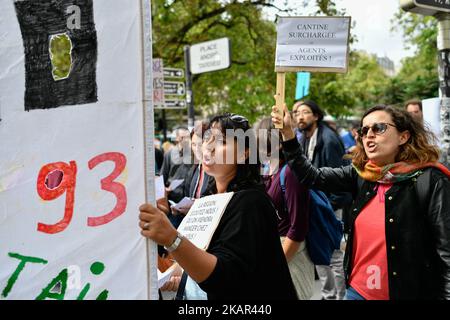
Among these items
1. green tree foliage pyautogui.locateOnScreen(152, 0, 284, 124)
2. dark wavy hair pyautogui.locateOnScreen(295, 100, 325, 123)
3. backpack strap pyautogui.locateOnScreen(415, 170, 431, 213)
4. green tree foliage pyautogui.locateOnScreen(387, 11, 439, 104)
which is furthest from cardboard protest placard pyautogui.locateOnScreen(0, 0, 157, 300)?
green tree foliage pyautogui.locateOnScreen(387, 11, 439, 104)

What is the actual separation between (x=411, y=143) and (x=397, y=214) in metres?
0.45

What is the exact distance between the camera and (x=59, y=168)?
1.79m

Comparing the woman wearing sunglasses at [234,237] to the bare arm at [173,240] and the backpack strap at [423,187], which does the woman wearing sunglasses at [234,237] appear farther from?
the backpack strap at [423,187]

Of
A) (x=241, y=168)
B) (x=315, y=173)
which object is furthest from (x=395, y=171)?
(x=241, y=168)

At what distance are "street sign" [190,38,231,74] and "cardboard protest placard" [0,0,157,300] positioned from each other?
18.9 ft

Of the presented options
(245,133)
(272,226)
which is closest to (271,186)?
(245,133)

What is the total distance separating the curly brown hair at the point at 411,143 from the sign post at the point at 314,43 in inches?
15.6

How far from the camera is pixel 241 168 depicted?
7.59 feet

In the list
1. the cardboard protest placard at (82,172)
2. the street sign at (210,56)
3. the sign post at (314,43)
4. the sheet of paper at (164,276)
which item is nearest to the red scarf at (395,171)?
the sign post at (314,43)

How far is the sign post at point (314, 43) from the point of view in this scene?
3117 millimetres

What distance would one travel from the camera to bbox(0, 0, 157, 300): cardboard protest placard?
5.79 feet

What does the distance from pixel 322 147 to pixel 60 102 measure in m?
3.78

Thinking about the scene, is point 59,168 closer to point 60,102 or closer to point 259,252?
point 60,102

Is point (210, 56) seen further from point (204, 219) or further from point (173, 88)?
point (204, 219)
